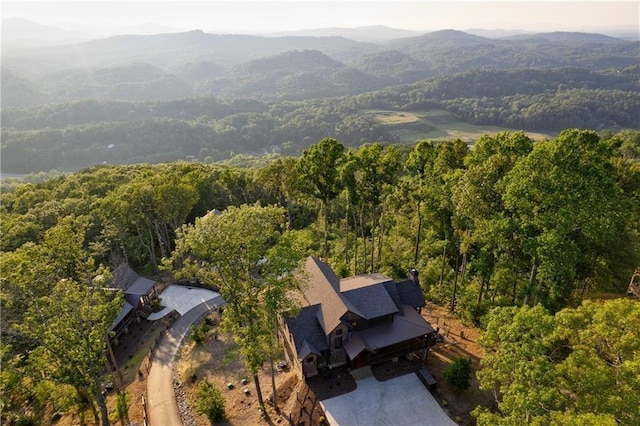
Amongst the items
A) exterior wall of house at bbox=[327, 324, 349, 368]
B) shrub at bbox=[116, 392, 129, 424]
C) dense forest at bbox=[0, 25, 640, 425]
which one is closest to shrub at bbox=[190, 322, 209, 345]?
dense forest at bbox=[0, 25, 640, 425]

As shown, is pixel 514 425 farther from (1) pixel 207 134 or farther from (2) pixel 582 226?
(1) pixel 207 134

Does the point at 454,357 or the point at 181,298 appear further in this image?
the point at 181,298

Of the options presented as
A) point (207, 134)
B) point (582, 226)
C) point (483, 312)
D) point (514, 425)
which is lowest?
point (207, 134)

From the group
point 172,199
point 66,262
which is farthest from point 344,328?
point 172,199

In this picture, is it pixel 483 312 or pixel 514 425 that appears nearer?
pixel 514 425

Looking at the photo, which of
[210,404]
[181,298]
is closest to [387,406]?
[210,404]

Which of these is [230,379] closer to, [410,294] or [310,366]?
[310,366]

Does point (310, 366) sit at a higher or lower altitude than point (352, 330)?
lower

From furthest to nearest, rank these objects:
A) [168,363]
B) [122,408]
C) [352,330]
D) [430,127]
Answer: [430,127], [168,363], [352,330], [122,408]
